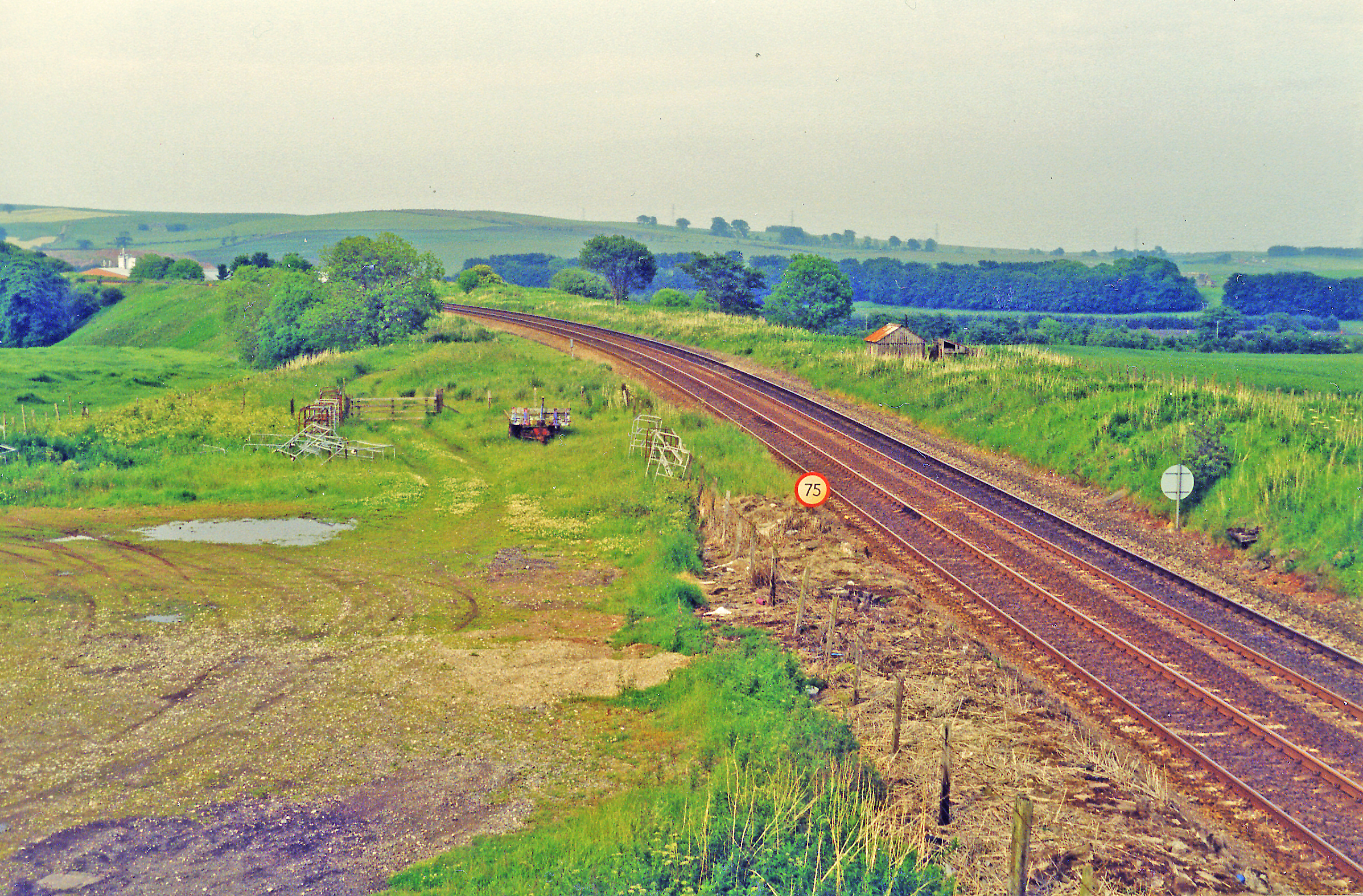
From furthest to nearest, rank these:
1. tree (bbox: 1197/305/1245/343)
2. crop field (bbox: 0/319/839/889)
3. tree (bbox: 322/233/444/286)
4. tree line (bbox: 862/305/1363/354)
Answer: tree (bbox: 1197/305/1245/343), tree line (bbox: 862/305/1363/354), tree (bbox: 322/233/444/286), crop field (bbox: 0/319/839/889)

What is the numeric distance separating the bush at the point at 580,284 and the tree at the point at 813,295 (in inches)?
1151

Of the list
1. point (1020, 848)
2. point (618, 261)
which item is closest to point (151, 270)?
point (618, 261)

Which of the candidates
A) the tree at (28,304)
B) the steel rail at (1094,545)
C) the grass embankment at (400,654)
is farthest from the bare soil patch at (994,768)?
the tree at (28,304)

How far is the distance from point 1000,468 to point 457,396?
26.1m

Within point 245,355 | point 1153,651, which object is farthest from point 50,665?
point 245,355

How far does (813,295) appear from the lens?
104875 millimetres

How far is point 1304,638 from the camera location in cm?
1756

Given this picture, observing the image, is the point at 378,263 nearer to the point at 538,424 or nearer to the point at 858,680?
the point at 538,424

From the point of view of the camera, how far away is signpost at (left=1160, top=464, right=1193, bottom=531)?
→ 2477 centimetres

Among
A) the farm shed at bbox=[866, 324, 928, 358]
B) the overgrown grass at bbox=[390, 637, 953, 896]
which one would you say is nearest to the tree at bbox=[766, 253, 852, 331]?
the farm shed at bbox=[866, 324, 928, 358]

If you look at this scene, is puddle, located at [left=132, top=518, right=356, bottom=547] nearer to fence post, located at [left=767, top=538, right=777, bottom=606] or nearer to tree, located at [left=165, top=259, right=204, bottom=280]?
fence post, located at [left=767, top=538, right=777, bottom=606]

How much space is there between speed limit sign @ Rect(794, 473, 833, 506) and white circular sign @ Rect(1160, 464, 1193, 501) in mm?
9018

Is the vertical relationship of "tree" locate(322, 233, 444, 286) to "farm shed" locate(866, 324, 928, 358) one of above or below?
above

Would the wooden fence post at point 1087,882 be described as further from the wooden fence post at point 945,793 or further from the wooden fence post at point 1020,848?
the wooden fence post at point 945,793
